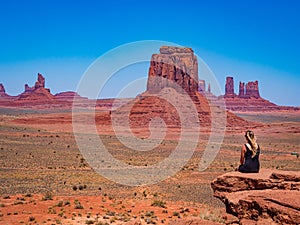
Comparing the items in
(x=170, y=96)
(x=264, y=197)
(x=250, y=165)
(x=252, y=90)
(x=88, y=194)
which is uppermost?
(x=252, y=90)

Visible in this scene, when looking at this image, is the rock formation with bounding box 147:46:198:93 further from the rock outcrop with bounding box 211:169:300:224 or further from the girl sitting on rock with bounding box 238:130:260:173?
the rock outcrop with bounding box 211:169:300:224

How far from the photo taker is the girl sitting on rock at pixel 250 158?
947cm

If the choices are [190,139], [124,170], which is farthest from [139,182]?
[190,139]

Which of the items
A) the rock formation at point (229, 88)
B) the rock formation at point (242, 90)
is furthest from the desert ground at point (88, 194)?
the rock formation at point (229, 88)

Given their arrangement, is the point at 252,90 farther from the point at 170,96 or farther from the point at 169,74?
the point at 170,96

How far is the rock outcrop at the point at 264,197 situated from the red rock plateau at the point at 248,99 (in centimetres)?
16425

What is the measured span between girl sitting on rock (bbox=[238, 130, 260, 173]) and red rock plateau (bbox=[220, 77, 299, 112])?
163m

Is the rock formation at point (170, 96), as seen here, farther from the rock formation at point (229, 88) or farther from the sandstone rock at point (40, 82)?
the rock formation at point (229, 88)

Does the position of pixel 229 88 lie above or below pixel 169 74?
above

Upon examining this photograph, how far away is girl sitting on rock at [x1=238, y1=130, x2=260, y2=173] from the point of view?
9469 millimetres

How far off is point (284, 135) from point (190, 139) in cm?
2401

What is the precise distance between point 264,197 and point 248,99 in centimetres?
17966

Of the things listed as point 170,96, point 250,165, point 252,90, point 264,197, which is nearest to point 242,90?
point 252,90

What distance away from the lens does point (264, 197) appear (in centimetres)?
650
